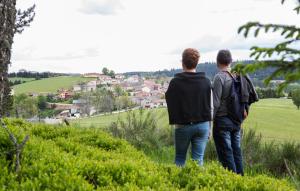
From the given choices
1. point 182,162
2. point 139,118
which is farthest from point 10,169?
point 139,118

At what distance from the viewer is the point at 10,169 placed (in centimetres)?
471

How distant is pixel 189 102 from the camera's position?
6.81 meters

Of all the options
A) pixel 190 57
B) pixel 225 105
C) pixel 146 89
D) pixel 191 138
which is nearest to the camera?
pixel 190 57

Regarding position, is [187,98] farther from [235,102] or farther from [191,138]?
[235,102]

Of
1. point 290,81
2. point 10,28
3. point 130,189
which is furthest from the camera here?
point 10,28

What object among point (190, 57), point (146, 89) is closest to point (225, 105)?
point (190, 57)

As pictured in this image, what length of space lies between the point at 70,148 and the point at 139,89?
2834 inches

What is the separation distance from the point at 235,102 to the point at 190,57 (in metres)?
1.09

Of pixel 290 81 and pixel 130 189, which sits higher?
pixel 290 81

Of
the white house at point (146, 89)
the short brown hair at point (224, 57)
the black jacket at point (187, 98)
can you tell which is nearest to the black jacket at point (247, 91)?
the short brown hair at point (224, 57)

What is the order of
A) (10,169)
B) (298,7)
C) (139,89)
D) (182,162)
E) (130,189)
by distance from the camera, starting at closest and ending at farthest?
1. (298,7)
2. (130,189)
3. (10,169)
4. (182,162)
5. (139,89)

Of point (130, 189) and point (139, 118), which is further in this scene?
point (139, 118)

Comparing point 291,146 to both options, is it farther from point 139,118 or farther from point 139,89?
point 139,89

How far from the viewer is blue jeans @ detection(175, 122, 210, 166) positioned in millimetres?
6871
